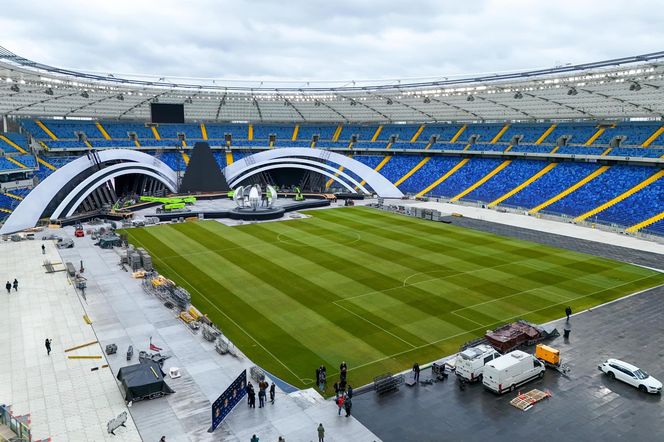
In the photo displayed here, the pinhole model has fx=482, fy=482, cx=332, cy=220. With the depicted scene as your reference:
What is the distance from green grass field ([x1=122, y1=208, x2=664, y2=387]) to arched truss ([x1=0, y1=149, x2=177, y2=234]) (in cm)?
1051

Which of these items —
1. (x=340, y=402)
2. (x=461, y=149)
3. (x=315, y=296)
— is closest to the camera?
(x=340, y=402)

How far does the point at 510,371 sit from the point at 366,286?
14301 mm

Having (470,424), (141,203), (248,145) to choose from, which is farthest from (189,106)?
(470,424)

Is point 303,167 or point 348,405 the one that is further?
point 303,167

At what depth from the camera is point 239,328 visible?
27.7m

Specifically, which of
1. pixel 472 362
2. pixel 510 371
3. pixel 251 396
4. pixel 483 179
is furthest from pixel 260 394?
pixel 483 179

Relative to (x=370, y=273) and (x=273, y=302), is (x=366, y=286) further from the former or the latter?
(x=273, y=302)

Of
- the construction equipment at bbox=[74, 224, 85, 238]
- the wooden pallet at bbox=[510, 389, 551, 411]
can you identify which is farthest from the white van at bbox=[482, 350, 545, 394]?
the construction equipment at bbox=[74, 224, 85, 238]

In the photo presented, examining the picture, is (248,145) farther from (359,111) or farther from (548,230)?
(548,230)

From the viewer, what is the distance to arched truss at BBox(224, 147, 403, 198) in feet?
248

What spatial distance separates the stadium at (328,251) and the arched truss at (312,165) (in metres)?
0.37

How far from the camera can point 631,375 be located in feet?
71.6

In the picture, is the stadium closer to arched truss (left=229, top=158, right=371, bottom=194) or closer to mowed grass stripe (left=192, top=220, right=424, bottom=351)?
mowed grass stripe (left=192, top=220, right=424, bottom=351)

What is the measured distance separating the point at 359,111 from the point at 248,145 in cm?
2259
